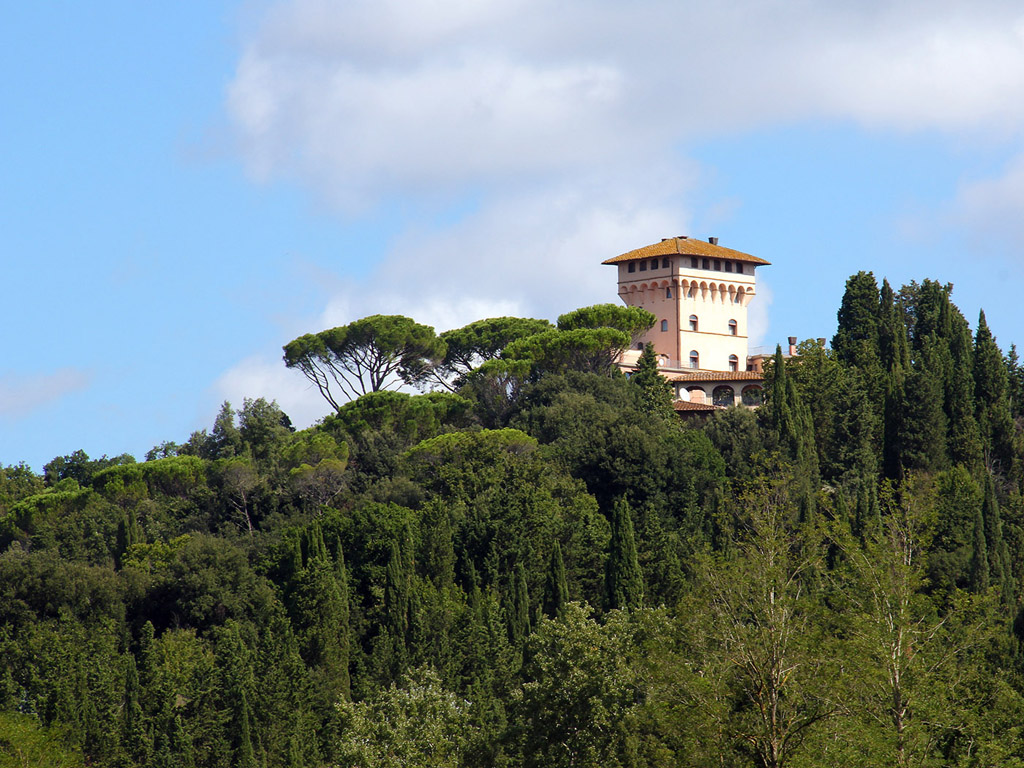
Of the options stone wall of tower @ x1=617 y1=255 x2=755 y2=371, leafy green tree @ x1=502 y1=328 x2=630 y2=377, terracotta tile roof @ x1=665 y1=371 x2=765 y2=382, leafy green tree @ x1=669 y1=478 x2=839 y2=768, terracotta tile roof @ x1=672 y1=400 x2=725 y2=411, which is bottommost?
leafy green tree @ x1=669 y1=478 x2=839 y2=768

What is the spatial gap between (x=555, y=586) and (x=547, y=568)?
3.77ft

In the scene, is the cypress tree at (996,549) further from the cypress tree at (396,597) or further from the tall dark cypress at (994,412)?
the cypress tree at (396,597)

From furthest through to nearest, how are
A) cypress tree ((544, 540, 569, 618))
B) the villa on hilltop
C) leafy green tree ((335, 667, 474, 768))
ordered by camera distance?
the villa on hilltop
cypress tree ((544, 540, 569, 618))
leafy green tree ((335, 667, 474, 768))

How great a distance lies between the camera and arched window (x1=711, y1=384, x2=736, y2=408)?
8312cm

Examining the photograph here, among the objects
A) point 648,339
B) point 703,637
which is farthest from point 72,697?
point 648,339

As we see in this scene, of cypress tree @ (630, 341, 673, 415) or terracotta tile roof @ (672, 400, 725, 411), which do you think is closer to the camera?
cypress tree @ (630, 341, 673, 415)

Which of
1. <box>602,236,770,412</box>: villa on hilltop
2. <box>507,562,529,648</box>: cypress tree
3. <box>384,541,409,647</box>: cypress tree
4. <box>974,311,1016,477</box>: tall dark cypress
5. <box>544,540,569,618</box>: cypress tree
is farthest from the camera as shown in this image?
<box>602,236,770,412</box>: villa on hilltop

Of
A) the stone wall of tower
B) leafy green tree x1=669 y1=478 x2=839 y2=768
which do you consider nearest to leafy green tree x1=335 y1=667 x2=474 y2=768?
leafy green tree x1=669 y1=478 x2=839 y2=768

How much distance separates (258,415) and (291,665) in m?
35.7

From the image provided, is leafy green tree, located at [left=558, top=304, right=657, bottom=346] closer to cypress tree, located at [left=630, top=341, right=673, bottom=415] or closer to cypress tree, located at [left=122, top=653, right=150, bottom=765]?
cypress tree, located at [left=630, top=341, right=673, bottom=415]

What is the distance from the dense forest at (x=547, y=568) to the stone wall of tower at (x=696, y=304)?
211cm

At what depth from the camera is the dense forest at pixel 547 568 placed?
33562 millimetres

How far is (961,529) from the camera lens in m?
66.1

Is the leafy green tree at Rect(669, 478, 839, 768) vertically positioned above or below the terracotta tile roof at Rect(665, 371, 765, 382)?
below
